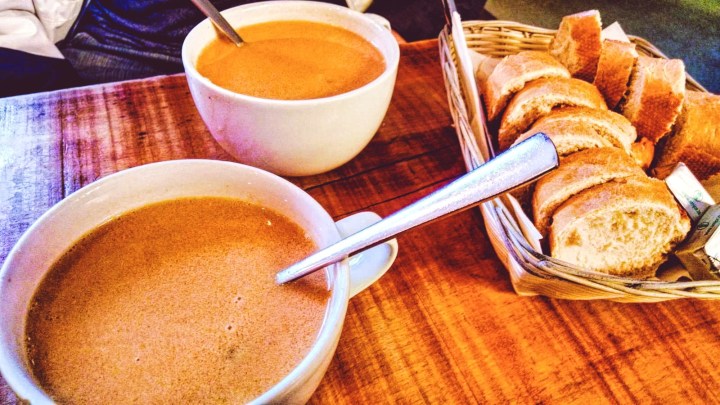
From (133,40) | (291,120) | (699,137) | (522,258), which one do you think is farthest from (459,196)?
(133,40)

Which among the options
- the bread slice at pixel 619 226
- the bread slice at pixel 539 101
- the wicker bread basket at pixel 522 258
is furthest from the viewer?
the bread slice at pixel 539 101

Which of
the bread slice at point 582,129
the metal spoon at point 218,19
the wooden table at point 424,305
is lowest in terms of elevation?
the wooden table at point 424,305

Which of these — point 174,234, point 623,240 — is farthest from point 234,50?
point 623,240

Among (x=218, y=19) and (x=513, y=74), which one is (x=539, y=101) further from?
(x=218, y=19)

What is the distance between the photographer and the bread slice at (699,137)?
89cm

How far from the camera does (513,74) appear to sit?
91 centimetres

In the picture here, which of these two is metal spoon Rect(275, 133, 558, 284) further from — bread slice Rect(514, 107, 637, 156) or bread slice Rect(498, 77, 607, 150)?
bread slice Rect(498, 77, 607, 150)

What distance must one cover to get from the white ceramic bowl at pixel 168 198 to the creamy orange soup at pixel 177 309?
0.04 ft

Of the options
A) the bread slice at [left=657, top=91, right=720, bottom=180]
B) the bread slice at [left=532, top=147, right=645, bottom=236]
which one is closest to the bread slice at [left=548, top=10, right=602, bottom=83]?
the bread slice at [left=657, top=91, right=720, bottom=180]

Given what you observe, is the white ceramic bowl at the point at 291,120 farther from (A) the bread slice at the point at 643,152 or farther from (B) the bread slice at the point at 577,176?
(A) the bread slice at the point at 643,152

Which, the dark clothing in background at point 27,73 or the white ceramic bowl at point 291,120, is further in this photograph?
the dark clothing in background at point 27,73

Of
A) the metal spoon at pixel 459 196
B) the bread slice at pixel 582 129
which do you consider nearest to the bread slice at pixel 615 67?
the bread slice at pixel 582 129

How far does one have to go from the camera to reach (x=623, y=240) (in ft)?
2.36

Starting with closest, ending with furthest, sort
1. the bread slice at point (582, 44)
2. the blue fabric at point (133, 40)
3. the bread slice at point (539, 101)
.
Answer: the bread slice at point (539, 101), the bread slice at point (582, 44), the blue fabric at point (133, 40)
